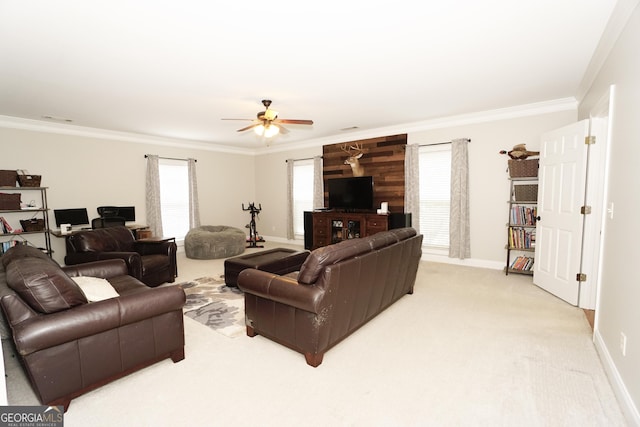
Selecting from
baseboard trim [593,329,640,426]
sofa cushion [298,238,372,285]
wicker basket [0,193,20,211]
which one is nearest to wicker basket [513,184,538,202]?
baseboard trim [593,329,640,426]

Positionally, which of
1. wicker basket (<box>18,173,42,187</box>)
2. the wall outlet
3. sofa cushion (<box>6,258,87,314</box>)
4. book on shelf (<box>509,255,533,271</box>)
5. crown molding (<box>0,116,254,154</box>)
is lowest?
book on shelf (<box>509,255,533,271</box>)

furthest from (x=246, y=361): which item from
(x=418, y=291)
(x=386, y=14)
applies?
(x=386, y=14)

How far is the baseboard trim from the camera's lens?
1.73 m

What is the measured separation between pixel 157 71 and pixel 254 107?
152 centimetres

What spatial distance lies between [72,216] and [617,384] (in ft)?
23.8

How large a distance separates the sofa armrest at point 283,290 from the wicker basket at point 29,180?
14.9ft

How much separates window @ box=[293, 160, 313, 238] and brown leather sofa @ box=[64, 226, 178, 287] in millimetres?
3603

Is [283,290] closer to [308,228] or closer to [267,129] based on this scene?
[267,129]

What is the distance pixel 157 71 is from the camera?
316 centimetres

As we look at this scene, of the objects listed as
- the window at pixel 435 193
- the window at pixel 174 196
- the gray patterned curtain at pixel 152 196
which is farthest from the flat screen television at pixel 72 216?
the window at pixel 435 193

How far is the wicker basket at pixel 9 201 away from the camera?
15.2 ft

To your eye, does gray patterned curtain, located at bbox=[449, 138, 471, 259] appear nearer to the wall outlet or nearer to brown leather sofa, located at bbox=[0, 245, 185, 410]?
the wall outlet

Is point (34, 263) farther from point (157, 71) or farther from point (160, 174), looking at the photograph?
point (160, 174)

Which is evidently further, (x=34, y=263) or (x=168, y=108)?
(x=168, y=108)
